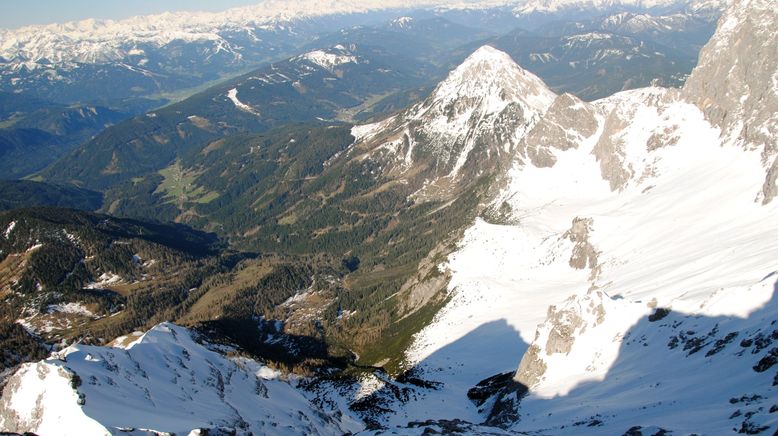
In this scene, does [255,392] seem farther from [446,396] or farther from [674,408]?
[674,408]

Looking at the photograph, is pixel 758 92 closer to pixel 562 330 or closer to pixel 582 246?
pixel 582 246

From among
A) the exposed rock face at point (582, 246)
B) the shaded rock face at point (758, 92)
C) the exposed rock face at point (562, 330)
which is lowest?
the exposed rock face at point (582, 246)

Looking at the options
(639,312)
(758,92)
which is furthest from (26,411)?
(758,92)

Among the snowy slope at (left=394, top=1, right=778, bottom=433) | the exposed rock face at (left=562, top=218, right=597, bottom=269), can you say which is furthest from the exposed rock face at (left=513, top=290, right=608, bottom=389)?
the exposed rock face at (left=562, top=218, right=597, bottom=269)

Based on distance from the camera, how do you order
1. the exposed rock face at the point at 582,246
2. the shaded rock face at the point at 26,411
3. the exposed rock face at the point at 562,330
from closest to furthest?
the shaded rock face at the point at 26,411, the exposed rock face at the point at 562,330, the exposed rock face at the point at 582,246

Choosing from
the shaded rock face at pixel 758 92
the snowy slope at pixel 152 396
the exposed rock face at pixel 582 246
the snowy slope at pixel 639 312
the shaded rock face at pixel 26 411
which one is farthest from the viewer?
the shaded rock face at pixel 758 92

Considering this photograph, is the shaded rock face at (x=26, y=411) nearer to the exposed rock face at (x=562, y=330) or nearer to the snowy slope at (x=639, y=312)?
the snowy slope at (x=639, y=312)

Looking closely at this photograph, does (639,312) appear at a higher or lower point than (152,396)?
higher

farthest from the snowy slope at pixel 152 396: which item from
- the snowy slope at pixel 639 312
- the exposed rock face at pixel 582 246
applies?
the exposed rock face at pixel 582 246
